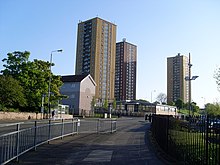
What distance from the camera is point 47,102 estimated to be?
44906 mm

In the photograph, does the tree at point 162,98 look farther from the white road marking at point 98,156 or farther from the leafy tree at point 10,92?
the white road marking at point 98,156

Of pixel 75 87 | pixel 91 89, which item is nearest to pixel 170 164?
pixel 75 87

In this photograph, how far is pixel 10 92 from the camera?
1455 inches

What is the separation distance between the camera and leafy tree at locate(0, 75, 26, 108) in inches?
1426

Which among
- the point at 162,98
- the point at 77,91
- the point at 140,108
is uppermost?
the point at 77,91

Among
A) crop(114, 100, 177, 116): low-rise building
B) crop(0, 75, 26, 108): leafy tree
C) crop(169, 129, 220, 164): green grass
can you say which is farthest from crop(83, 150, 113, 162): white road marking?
crop(114, 100, 177, 116): low-rise building

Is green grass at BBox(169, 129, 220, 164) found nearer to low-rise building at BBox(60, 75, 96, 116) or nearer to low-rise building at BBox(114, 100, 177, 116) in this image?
low-rise building at BBox(60, 75, 96, 116)

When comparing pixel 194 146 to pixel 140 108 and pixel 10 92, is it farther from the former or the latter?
pixel 140 108

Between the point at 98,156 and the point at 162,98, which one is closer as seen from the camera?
the point at 98,156

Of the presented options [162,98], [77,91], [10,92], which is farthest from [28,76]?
[162,98]

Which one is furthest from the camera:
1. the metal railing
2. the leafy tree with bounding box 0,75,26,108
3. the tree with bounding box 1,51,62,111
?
the tree with bounding box 1,51,62,111

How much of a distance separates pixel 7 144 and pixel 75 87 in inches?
2689

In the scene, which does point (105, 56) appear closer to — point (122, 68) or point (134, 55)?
point (122, 68)

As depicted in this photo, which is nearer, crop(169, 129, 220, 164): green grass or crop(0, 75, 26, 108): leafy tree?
crop(169, 129, 220, 164): green grass
